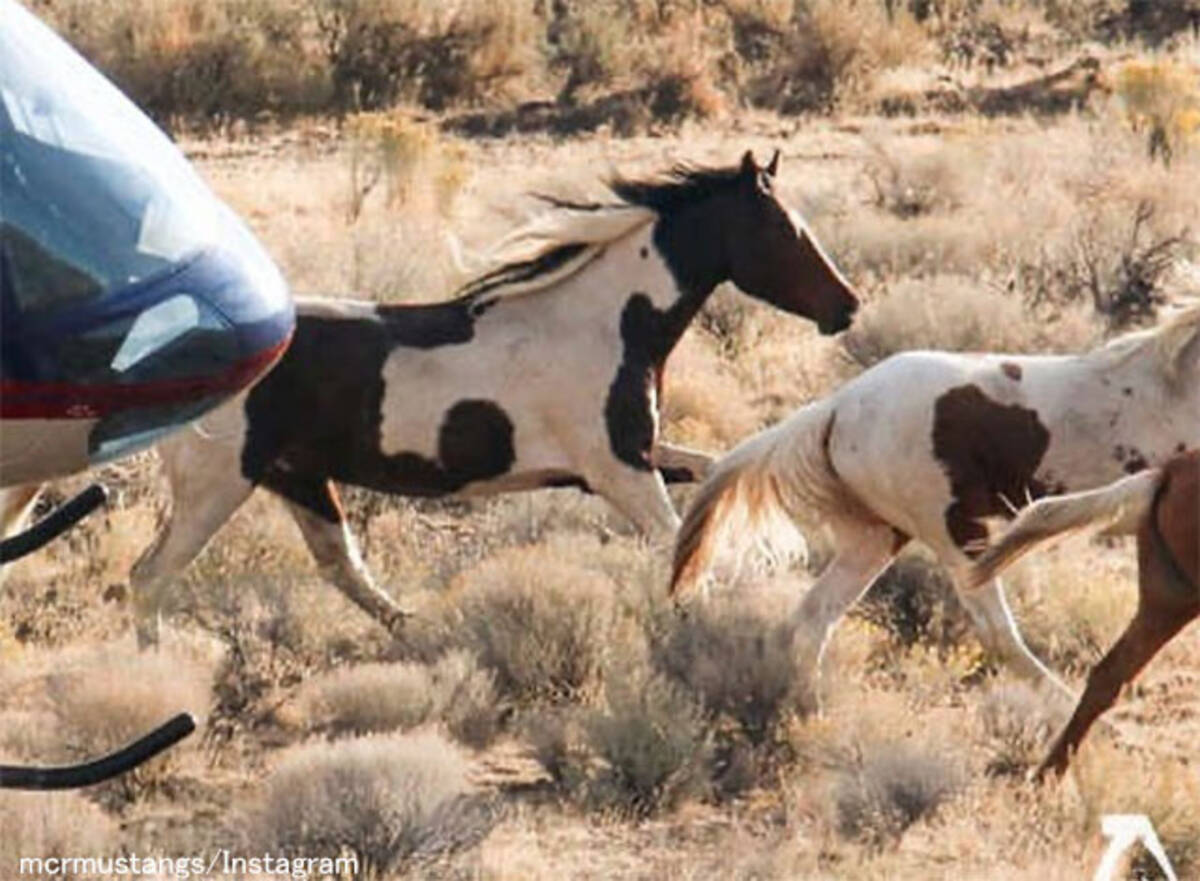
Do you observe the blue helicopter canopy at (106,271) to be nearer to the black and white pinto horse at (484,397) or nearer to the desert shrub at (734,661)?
the desert shrub at (734,661)

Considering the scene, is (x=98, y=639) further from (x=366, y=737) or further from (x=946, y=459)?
(x=946, y=459)

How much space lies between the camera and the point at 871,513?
35.6 ft

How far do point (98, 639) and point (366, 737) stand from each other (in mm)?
2284

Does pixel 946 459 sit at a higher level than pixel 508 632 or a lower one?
higher

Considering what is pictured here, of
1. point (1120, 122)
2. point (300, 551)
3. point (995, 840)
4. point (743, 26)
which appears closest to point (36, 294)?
point (995, 840)

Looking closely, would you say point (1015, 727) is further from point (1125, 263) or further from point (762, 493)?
point (1125, 263)

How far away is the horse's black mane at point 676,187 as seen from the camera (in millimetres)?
11992

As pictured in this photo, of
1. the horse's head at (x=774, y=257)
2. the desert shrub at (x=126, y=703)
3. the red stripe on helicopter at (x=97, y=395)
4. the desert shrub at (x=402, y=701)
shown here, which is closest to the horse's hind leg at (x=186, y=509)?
the desert shrub at (x=126, y=703)

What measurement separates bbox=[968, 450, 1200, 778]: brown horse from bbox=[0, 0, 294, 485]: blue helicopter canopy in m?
3.49

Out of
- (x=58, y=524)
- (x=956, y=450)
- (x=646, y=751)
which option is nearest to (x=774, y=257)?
(x=956, y=450)

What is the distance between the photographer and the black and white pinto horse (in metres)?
11.5

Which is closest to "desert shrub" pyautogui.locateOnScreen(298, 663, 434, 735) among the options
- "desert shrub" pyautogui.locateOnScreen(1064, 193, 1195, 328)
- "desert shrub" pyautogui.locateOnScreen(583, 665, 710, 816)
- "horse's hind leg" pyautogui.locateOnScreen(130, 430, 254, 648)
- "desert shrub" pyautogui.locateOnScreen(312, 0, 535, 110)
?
"desert shrub" pyautogui.locateOnScreen(583, 665, 710, 816)

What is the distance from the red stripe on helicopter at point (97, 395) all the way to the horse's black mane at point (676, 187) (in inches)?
232

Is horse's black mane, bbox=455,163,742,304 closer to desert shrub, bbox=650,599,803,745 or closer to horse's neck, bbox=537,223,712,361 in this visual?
horse's neck, bbox=537,223,712,361
